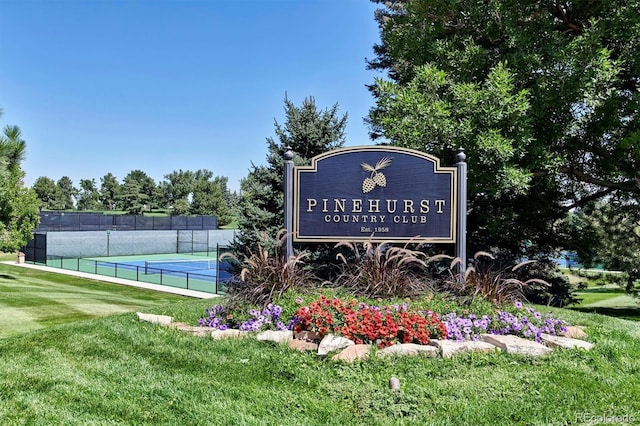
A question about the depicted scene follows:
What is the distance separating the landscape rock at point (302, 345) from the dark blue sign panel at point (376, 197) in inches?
87.9

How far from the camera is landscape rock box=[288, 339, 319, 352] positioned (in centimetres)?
422

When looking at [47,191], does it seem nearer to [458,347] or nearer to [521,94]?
[521,94]

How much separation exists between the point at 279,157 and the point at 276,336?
644 centimetres

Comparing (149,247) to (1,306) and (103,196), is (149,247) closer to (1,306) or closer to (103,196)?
(1,306)

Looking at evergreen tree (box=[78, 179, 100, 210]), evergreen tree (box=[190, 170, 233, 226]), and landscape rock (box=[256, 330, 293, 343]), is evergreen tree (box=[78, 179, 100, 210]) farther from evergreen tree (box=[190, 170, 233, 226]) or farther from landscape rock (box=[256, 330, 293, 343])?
landscape rock (box=[256, 330, 293, 343])

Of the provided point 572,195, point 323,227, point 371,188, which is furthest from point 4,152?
point 572,195

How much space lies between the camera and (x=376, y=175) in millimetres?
6430

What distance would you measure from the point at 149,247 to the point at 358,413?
35260 millimetres

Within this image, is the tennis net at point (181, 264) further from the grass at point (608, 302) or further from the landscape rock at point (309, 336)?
the landscape rock at point (309, 336)

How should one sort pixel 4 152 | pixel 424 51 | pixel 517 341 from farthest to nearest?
pixel 424 51 < pixel 4 152 < pixel 517 341

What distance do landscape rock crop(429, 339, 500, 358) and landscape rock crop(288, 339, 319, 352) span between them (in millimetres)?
1033

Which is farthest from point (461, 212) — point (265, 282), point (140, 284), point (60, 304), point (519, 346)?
point (140, 284)

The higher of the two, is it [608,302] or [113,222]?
[113,222]

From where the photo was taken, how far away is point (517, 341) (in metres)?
4.16
